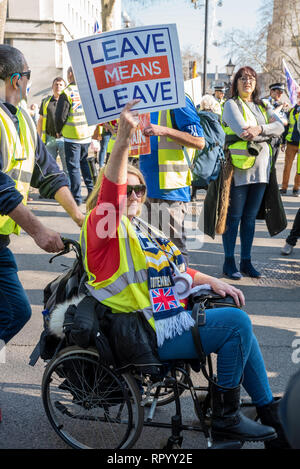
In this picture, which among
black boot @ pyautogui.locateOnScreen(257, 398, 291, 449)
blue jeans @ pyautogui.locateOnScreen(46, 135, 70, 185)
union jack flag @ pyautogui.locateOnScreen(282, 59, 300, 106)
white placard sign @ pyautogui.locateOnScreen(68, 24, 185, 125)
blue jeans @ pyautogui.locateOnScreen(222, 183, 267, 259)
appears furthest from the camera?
blue jeans @ pyautogui.locateOnScreen(46, 135, 70, 185)

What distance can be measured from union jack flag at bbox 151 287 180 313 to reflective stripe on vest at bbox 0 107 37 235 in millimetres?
933

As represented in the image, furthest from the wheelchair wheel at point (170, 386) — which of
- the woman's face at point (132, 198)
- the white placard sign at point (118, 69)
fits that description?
the white placard sign at point (118, 69)

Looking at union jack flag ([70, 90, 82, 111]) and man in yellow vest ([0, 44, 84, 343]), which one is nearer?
man in yellow vest ([0, 44, 84, 343])

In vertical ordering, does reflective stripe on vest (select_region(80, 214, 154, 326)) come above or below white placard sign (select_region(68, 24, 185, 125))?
below

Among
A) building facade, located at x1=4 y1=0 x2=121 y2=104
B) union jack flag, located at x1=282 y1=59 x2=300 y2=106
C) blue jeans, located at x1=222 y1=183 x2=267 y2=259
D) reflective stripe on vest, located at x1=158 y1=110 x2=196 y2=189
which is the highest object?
building facade, located at x1=4 y1=0 x2=121 y2=104

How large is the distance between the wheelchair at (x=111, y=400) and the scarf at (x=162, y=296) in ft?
0.57

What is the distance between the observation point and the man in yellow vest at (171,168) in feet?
13.3

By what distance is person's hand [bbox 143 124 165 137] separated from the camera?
3834 mm

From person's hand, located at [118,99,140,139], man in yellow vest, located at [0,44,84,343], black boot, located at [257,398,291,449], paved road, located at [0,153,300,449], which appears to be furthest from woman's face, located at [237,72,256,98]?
black boot, located at [257,398,291,449]

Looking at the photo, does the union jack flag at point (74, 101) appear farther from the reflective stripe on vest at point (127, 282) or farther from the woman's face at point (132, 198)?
the reflective stripe on vest at point (127, 282)

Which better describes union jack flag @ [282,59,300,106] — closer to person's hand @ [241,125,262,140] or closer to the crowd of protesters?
the crowd of protesters

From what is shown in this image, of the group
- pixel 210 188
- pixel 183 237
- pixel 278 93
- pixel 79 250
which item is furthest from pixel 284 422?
pixel 278 93

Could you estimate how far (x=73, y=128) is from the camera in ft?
26.5

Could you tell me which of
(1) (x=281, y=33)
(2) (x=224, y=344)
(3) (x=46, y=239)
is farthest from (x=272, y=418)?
(1) (x=281, y=33)
